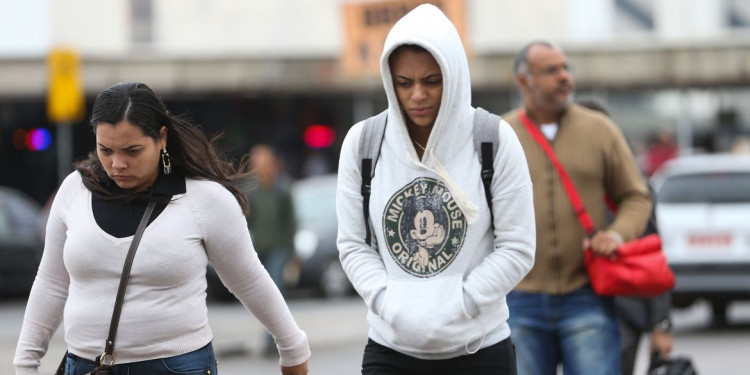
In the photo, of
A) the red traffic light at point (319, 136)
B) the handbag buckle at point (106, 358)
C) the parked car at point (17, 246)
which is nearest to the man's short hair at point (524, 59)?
the handbag buckle at point (106, 358)

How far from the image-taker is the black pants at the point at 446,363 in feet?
13.0

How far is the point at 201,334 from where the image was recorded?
160 inches

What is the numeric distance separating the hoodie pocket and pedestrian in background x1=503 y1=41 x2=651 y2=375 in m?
1.48

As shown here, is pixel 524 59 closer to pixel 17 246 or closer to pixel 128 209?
pixel 128 209

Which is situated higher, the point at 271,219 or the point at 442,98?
the point at 442,98

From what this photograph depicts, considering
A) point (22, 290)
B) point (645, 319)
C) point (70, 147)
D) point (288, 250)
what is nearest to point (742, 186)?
point (288, 250)

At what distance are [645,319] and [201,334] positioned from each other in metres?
2.51

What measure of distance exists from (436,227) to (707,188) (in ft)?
Result: 32.5

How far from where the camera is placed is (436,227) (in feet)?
13.0

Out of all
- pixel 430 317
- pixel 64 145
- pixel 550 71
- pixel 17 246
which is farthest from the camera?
pixel 64 145

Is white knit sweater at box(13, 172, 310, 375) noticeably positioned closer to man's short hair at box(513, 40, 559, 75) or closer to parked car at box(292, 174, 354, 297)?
man's short hair at box(513, 40, 559, 75)

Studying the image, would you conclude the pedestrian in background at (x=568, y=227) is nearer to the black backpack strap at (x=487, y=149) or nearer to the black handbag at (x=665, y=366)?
the black handbag at (x=665, y=366)

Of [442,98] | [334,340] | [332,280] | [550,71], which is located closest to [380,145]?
[442,98]

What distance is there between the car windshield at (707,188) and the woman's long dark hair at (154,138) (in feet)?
31.4
